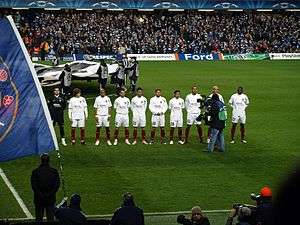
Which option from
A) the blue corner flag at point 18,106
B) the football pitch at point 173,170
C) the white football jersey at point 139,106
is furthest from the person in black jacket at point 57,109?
the blue corner flag at point 18,106

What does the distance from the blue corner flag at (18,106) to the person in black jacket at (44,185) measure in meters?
1.36

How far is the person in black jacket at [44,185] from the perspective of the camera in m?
10.3

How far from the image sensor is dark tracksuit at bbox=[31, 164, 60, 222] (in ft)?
33.7

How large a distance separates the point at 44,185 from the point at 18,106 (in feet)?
6.87

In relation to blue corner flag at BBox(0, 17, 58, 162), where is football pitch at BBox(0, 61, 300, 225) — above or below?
below

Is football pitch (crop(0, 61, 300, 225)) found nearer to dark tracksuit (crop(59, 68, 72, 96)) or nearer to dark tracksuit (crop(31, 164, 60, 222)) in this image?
dark tracksuit (crop(59, 68, 72, 96))

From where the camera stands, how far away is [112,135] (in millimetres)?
20734

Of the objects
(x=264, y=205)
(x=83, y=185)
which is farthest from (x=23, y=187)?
(x=264, y=205)

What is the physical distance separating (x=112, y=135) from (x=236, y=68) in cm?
2302

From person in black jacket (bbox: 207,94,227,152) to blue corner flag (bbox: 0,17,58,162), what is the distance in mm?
9310

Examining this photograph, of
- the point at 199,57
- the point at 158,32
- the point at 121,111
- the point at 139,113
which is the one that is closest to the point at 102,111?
the point at 121,111

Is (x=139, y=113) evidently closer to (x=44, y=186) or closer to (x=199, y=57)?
(x=44, y=186)

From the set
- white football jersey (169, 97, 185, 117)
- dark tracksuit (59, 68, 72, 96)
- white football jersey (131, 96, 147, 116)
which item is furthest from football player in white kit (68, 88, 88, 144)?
dark tracksuit (59, 68, 72, 96)

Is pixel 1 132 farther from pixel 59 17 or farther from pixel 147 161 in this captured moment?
pixel 59 17
